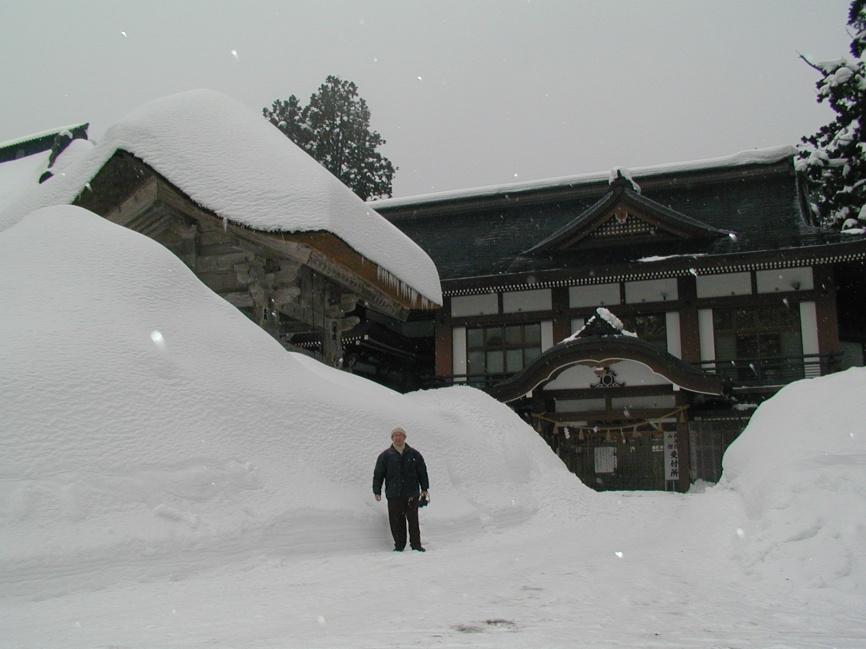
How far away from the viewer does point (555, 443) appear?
19.2 m

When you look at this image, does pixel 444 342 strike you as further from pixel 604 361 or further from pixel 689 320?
pixel 689 320

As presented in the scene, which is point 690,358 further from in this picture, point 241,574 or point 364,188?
point 364,188

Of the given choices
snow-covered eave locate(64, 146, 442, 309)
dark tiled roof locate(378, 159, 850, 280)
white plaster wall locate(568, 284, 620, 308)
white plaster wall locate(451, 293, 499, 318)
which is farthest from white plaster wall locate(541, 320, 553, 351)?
snow-covered eave locate(64, 146, 442, 309)

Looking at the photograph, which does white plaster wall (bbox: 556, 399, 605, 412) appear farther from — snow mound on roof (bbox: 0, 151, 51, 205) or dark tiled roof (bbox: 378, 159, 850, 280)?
snow mound on roof (bbox: 0, 151, 51, 205)

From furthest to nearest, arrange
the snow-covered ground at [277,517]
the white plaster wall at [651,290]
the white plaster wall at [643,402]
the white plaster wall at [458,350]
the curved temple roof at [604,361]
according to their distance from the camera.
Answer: the white plaster wall at [458,350]
the white plaster wall at [651,290]
the white plaster wall at [643,402]
the curved temple roof at [604,361]
the snow-covered ground at [277,517]

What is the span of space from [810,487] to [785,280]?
1286cm

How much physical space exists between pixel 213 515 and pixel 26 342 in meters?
2.15

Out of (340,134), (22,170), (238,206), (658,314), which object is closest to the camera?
(238,206)

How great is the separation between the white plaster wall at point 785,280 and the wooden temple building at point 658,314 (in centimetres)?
3

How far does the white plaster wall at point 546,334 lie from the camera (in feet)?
68.2

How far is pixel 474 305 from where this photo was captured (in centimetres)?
2162

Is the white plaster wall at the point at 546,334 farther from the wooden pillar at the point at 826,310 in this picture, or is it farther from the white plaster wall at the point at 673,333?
the wooden pillar at the point at 826,310

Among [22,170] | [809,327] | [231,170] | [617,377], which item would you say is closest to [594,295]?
[617,377]

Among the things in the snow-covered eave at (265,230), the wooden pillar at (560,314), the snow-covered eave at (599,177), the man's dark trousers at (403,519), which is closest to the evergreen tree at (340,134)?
the snow-covered eave at (599,177)
